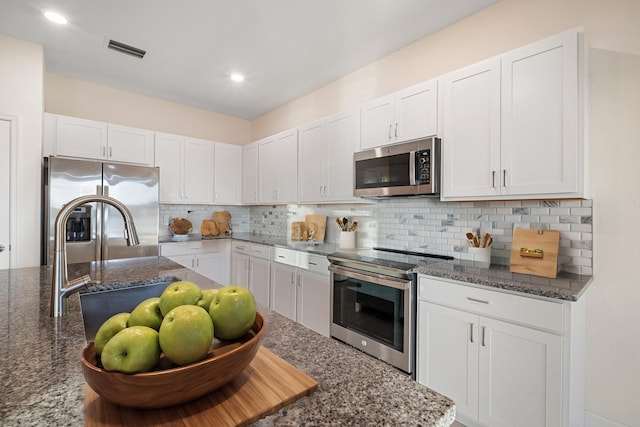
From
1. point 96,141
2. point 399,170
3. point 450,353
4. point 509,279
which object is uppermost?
point 96,141

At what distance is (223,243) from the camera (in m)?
4.11

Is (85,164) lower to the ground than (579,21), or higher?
lower

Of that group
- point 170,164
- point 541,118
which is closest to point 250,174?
point 170,164

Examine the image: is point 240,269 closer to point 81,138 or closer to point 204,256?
Answer: point 204,256

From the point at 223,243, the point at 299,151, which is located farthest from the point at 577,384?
the point at 223,243

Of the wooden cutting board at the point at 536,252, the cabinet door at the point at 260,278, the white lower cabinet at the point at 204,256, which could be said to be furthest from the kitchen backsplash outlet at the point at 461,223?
the white lower cabinet at the point at 204,256

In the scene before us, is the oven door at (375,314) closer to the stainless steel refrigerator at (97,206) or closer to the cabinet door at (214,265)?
the cabinet door at (214,265)

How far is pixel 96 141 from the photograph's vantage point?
133 inches

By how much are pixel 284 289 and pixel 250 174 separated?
6.23 ft

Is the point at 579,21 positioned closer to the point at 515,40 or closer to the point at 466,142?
the point at 515,40

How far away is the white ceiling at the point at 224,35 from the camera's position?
7.50 ft

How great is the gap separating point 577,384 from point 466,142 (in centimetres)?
151

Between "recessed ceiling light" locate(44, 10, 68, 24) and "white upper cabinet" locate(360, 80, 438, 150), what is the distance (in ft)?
8.30

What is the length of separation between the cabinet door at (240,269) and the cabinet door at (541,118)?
116 inches
